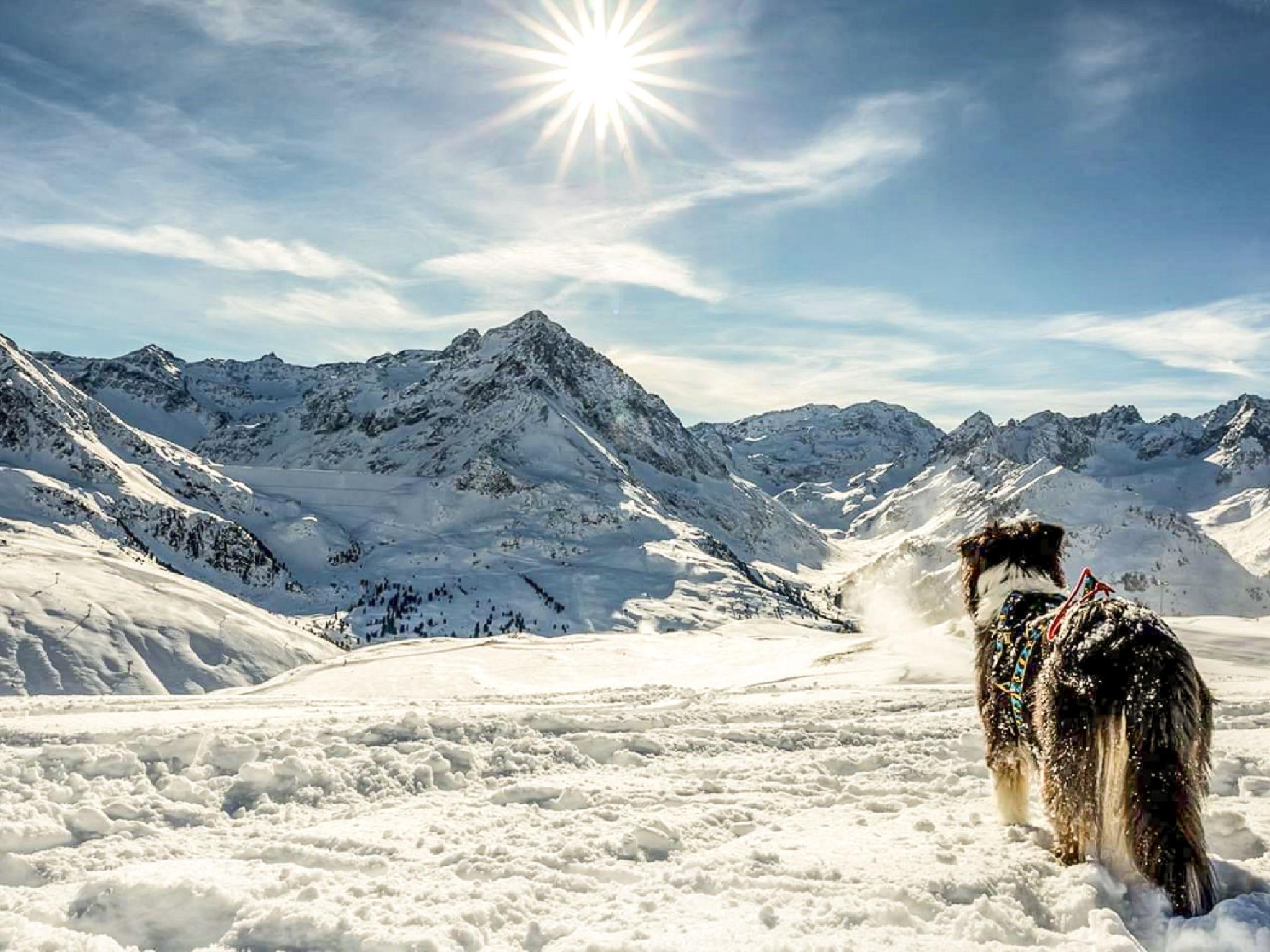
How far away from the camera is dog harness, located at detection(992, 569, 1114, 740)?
17.1 ft

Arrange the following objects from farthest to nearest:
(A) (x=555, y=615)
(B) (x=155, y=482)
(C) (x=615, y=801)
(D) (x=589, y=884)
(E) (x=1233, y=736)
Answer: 1. (B) (x=155, y=482)
2. (A) (x=555, y=615)
3. (E) (x=1233, y=736)
4. (C) (x=615, y=801)
5. (D) (x=589, y=884)

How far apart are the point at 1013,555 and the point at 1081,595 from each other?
1.54 metres

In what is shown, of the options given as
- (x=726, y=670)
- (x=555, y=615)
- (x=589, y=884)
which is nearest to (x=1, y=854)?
(x=589, y=884)

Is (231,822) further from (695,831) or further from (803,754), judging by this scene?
(803,754)

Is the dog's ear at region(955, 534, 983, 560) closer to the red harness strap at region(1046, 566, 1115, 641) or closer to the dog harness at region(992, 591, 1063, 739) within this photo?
the dog harness at region(992, 591, 1063, 739)

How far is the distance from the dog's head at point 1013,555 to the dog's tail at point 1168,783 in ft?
7.89

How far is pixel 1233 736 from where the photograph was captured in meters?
8.85

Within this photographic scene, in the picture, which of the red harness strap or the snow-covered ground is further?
the red harness strap

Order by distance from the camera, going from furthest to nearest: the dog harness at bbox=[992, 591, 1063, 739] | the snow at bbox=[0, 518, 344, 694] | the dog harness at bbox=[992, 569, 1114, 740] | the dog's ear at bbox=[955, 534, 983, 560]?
the snow at bbox=[0, 518, 344, 694] < the dog's ear at bbox=[955, 534, 983, 560] < the dog harness at bbox=[992, 591, 1063, 739] < the dog harness at bbox=[992, 569, 1114, 740]

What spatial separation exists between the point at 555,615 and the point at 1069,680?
141 metres

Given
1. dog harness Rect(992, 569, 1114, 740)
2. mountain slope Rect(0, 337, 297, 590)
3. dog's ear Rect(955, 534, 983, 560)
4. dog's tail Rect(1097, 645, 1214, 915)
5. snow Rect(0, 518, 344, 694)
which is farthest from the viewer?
mountain slope Rect(0, 337, 297, 590)

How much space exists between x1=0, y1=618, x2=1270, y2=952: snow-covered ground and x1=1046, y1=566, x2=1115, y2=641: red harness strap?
1425mm

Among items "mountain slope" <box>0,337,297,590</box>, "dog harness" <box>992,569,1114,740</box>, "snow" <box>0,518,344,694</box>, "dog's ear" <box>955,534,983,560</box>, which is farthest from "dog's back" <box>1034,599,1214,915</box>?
"mountain slope" <box>0,337,297,590</box>

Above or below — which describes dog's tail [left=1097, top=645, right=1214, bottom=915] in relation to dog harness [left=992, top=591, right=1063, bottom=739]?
below
